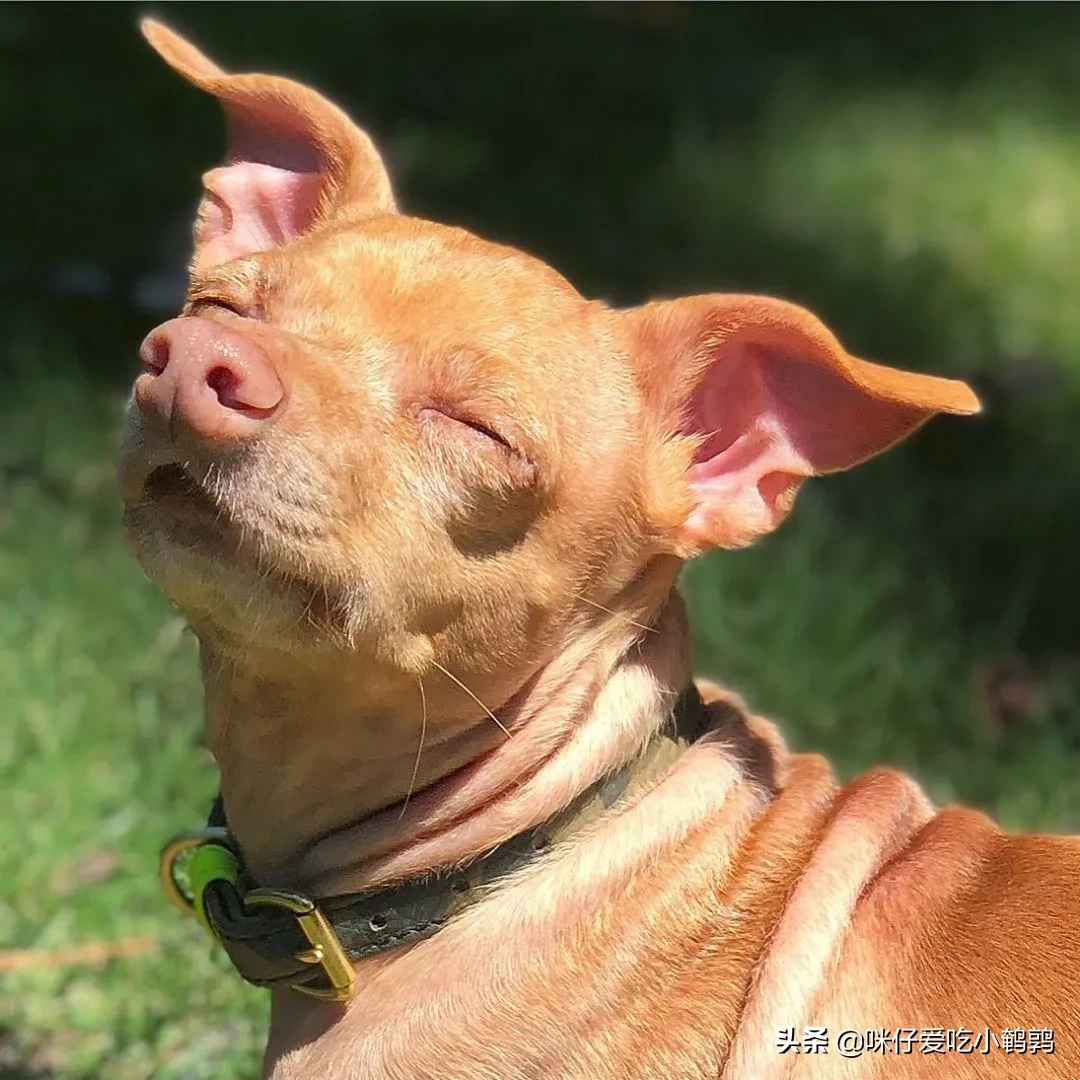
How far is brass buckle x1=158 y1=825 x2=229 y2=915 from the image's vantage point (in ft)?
9.80

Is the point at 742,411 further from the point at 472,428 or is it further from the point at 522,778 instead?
the point at 522,778

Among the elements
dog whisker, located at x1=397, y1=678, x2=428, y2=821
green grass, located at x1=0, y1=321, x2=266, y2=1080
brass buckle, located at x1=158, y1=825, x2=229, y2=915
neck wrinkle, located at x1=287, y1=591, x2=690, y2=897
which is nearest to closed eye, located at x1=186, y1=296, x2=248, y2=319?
dog whisker, located at x1=397, y1=678, x2=428, y2=821

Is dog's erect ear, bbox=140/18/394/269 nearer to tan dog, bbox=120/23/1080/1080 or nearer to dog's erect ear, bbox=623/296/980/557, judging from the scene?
tan dog, bbox=120/23/1080/1080

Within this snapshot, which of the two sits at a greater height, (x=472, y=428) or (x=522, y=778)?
(x=472, y=428)

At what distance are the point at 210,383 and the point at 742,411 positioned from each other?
105cm

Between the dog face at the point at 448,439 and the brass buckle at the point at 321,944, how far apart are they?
43 cm

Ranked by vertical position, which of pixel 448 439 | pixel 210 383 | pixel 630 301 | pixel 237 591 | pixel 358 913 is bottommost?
pixel 630 301

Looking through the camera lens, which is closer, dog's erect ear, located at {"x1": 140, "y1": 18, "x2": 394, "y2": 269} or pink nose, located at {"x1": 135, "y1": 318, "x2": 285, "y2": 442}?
pink nose, located at {"x1": 135, "y1": 318, "x2": 285, "y2": 442}

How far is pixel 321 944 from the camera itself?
8.75ft

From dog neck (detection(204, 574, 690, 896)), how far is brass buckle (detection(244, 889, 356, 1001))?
0.12 metres

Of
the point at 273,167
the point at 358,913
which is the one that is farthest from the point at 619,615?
the point at 273,167

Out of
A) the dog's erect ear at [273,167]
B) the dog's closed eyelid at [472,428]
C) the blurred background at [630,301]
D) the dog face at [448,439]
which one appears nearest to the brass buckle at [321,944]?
the dog face at [448,439]

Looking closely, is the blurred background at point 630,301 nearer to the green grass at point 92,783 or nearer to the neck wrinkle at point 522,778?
the green grass at point 92,783

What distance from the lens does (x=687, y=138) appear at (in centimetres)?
820
